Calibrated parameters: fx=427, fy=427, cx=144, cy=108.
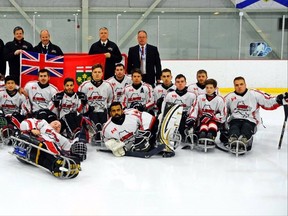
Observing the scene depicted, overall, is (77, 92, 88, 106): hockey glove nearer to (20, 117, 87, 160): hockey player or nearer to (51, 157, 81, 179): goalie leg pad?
(20, 117, 87, 160): hockey player

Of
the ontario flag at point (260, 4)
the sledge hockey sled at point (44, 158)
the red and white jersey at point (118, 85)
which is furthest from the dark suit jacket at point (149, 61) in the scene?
the ontario flag at point (260, 4)

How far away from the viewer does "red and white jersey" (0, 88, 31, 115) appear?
458 centimetres

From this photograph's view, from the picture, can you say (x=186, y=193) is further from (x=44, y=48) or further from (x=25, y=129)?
(x=44, y=48)

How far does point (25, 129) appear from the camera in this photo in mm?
3561

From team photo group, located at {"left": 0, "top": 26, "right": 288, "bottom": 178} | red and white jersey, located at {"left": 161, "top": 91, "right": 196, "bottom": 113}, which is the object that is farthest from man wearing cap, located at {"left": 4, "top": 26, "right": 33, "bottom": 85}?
red and white jersey, located at {"left": 161, "top": 91, "right": 196, "bottom": 113}

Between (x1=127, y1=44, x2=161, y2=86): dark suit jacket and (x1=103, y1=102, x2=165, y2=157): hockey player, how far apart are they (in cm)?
158

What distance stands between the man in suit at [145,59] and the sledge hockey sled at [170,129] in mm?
1557

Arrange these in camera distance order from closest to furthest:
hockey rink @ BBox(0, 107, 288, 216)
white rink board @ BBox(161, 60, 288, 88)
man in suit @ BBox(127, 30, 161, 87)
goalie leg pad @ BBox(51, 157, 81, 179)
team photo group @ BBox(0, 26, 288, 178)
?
1. hockey rink @ BBox(0, 107, 288, 216)
2. goalie leg pad @ BBox(51, 157, 81, 179)
3. team photo group @ BBox(0, 26, 288, 178)
4. man in suit @ BBox(127, 30, 161, 87)
5. white rink board @ BBox(161, 60, 288, 88)

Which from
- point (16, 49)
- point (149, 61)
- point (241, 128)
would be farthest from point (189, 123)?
point (16, 49)

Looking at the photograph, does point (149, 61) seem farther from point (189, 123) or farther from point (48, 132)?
point (48, 132)

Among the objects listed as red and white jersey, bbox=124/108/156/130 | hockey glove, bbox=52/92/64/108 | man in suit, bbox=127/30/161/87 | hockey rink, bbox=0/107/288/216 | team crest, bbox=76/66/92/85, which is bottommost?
hockey rink, bbox=0/107/288/216

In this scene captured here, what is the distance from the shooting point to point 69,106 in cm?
456

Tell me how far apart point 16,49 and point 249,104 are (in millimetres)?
2930

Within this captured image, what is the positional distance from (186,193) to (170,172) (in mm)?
568
